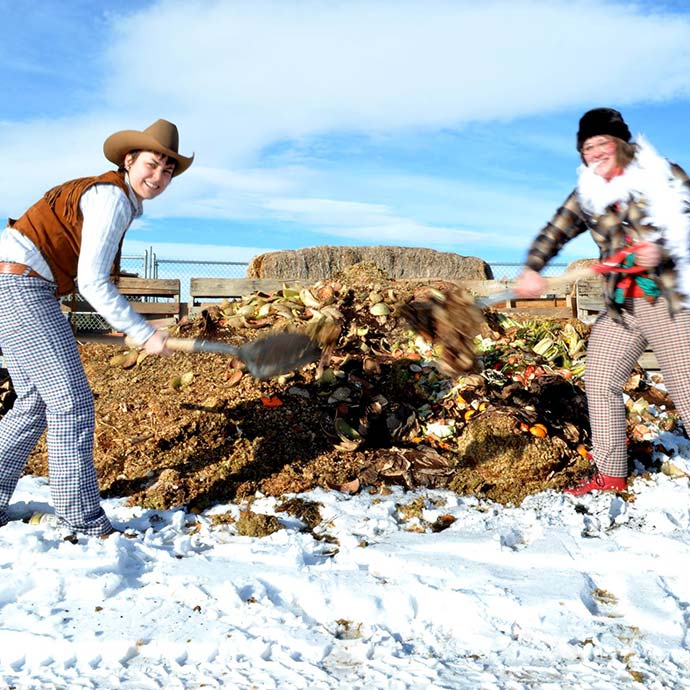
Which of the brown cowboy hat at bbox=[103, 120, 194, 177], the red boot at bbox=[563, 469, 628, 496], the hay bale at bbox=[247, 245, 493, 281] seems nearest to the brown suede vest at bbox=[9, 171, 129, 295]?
the brown cowboy hat at bbox=[103, 120, 194, 177]

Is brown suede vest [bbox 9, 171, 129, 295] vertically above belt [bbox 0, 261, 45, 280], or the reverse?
brown suede vest [bbox 9, 171, 129, 295]

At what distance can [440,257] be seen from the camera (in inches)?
779

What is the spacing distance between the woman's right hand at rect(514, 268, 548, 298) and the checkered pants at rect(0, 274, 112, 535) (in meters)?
2.10

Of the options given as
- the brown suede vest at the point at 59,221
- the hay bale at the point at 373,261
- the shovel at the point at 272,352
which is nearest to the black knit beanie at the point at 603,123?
the shovel at the point at 272,352

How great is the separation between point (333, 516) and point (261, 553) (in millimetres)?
602

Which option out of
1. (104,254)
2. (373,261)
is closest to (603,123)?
(104,254)

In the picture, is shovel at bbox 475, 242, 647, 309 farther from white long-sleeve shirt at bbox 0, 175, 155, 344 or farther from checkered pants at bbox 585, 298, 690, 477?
white long-sleeve shirt at bbox 0, 175, 155, 344

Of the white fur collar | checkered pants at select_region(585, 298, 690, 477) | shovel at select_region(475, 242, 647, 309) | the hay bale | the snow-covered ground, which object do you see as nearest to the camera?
the snow-covered ground

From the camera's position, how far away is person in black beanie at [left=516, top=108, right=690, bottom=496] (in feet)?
11.9

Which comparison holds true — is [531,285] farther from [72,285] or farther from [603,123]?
[72,285]

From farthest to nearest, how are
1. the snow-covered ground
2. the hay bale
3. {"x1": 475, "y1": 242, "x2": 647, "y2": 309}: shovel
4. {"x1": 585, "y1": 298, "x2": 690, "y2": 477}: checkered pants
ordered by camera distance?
1. the hay bale
2. {"x1": 585, "y1": 298, "x2": 690, "y2": 477}: checkered pants
3. {"x1": 475, "y1": 242, "x2": 647, "y2": 309}: shovel
4. the snow-covered ground

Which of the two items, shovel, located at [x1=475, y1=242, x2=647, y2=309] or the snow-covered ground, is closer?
the snow-covered ground

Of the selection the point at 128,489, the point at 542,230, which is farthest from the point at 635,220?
the point at 128,489

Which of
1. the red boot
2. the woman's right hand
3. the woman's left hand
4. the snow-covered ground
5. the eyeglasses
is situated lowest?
the snow-covered ground
